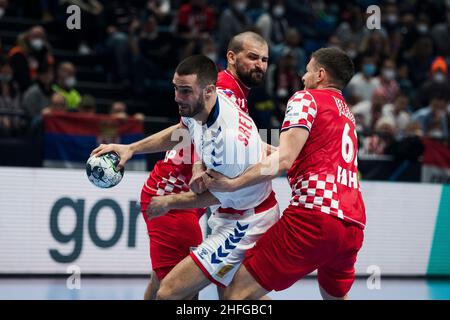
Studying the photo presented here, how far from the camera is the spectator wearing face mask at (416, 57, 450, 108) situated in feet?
50.7

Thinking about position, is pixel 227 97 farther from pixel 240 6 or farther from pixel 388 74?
pixel 240 6

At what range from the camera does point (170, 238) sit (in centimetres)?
648

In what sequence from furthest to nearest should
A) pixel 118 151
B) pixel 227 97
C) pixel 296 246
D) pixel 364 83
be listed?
pixel 364 83 < pixel 118 151 < pixel 227 97 < pixel 296 246

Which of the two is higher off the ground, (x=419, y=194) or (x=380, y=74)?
(x=380, y=74)

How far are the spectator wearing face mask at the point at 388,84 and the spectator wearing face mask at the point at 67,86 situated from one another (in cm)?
537

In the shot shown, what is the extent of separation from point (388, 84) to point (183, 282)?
1035 cm

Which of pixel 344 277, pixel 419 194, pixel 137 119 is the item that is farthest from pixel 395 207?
pixel 344 277

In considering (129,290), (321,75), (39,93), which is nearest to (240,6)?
(39,93)

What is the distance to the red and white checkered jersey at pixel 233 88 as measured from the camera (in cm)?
625

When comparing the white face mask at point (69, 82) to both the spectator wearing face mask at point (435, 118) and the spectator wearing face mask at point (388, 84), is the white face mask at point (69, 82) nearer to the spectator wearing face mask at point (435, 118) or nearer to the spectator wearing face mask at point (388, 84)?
the spectator wearing face mask at point (388, 84)

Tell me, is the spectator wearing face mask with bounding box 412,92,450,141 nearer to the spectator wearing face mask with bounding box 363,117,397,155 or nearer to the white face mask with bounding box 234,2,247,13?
the spectator wearing face mask with bounding box 363,117,397,155

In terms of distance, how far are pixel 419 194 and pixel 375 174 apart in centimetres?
70

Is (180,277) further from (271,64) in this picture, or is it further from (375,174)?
(271,64)
